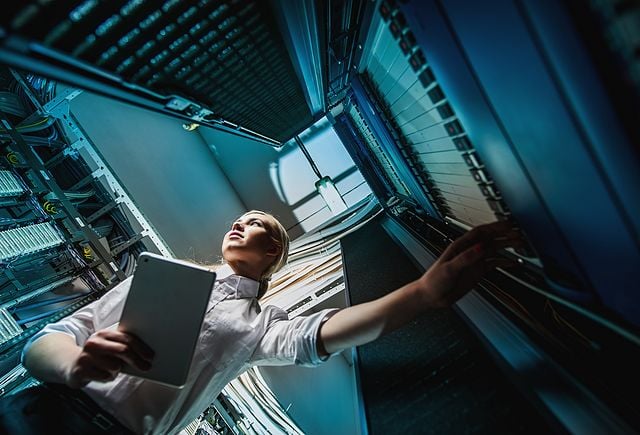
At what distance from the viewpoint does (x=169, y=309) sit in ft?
2.44

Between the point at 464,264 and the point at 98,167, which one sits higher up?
the point at 98,167

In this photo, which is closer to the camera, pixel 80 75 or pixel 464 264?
pixel 80 75

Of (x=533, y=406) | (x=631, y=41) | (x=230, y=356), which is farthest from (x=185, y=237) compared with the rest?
(x=631, y=41)

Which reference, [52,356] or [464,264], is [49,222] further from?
[464,264]

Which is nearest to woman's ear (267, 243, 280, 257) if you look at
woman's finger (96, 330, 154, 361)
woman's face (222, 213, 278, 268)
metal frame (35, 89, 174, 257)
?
woman's face (222, 213, 278, 268)

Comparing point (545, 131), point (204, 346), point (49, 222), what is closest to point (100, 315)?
point (204, 346)

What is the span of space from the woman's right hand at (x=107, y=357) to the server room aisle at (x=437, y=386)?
1.86 ft

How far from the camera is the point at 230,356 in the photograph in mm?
968

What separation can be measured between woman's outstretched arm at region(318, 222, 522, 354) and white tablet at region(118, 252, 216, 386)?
0.39 m

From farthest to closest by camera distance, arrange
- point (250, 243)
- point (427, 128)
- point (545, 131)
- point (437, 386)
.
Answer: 1. point (250, 243)
2. point (427, 128)
3. point (437, 386)
4. point (545, 131)

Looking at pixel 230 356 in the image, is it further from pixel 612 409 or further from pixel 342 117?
pixel 342 117

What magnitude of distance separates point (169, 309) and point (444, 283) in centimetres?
65

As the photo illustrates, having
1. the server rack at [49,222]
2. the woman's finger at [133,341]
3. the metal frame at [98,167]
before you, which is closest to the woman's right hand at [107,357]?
the woman's finger at [133,341]

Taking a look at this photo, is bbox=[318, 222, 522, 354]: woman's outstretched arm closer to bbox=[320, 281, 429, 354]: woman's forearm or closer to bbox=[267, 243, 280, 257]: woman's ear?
bbox=[320, 281, 429, 354]: woman's forearm
